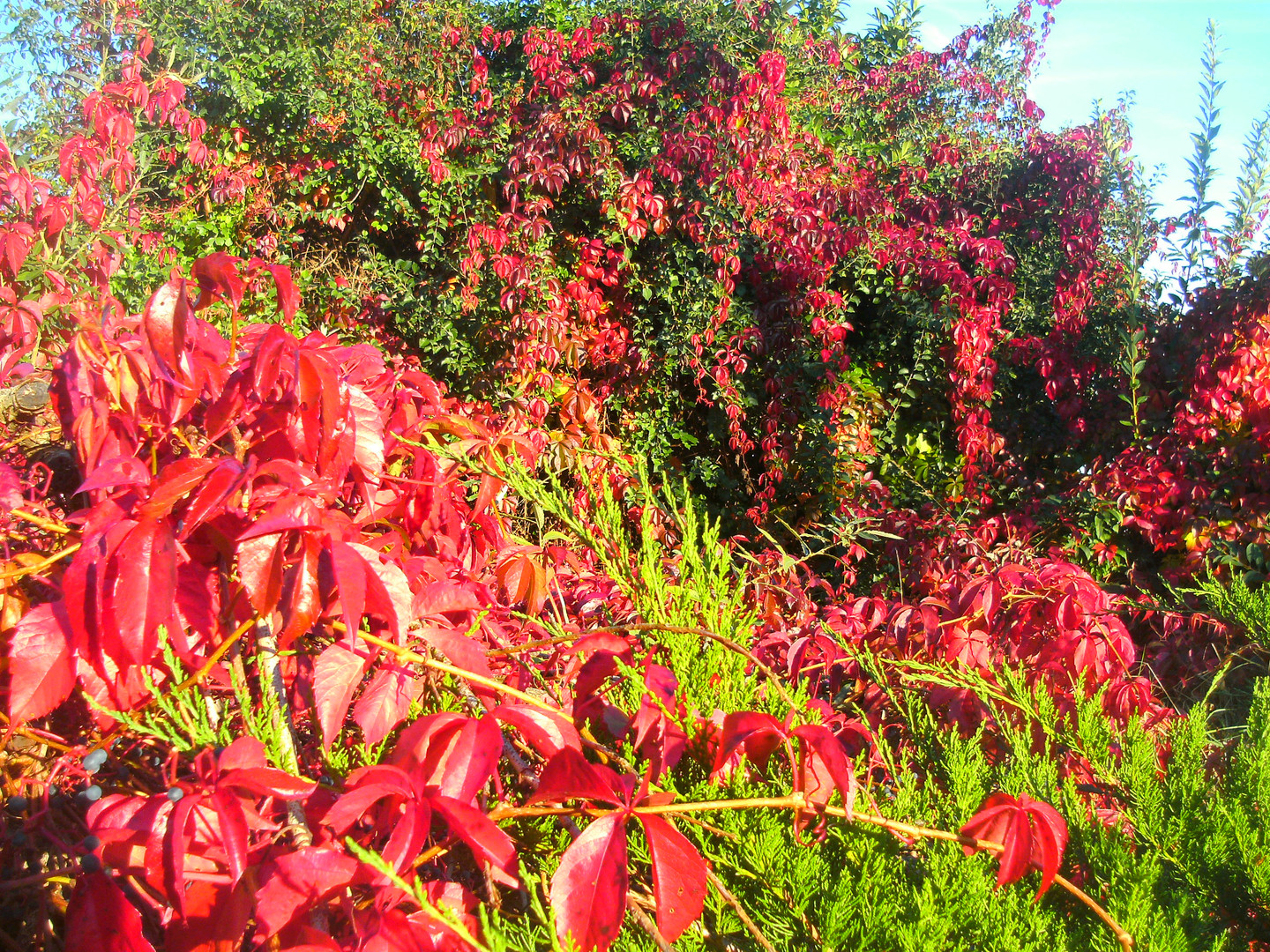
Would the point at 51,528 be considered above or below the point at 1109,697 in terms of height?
above

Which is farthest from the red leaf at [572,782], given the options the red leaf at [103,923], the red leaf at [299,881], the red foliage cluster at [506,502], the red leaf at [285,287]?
the red leaf at [285,287]

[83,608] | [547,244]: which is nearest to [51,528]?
[83,608]

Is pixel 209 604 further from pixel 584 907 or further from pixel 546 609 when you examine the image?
pixel 546 609

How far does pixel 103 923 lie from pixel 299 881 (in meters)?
0.23

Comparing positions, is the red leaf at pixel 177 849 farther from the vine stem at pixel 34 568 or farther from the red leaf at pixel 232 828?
the vine stem at pixel 34 568

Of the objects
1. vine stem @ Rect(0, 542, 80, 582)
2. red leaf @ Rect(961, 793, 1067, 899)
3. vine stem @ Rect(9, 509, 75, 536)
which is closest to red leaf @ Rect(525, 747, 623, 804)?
red leaf @ Rect(961, 793, 1067, 899)

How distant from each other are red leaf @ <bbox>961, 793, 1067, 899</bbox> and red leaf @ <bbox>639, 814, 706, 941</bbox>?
1.47 feet

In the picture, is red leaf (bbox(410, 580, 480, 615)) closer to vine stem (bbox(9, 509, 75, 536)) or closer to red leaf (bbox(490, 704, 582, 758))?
red leaf (bbox(490, 704, 582, 758))

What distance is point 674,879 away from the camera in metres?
0.91

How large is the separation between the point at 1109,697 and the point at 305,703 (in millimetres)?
1861

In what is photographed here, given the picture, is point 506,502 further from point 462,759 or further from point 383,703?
point 462,759

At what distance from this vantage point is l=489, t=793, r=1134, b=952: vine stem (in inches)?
40.3

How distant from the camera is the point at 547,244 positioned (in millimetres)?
4859

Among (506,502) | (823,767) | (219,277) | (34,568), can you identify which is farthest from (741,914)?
(506,502)
